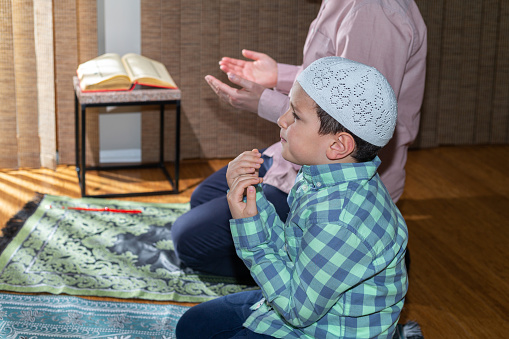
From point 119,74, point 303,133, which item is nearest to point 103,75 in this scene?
point 119,74

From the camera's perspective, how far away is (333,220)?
1164 millimetres

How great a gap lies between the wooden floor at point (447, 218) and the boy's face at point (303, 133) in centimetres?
90

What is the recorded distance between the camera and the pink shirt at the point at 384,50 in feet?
5.34

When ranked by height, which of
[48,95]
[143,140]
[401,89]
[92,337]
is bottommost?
[92,337]

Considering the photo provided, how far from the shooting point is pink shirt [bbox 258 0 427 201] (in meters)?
1.63

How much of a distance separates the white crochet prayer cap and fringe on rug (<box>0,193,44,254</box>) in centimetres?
145

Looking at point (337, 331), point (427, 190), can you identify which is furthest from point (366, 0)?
point (427, 190)

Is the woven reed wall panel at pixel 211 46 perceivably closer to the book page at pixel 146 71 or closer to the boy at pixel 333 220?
the book page at pixel 146 71

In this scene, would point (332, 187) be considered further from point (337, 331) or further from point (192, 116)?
point (192, 116)

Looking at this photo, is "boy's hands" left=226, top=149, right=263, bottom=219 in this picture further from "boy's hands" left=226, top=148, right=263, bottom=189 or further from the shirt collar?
the shirt collar

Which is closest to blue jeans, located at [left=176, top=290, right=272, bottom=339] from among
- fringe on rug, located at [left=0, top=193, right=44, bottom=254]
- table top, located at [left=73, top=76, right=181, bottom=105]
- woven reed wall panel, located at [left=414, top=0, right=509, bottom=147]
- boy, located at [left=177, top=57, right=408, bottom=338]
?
boy, located at [left=177, top=57, right=408, bottom=338]

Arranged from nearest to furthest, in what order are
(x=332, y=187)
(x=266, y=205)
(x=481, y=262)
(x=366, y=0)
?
(x=332, y=187)
(x=266, y=205)
(x=366, y=0)
(x=481, y=262)

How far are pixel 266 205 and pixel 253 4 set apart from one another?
1.92 m

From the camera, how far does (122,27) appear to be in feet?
9.74
